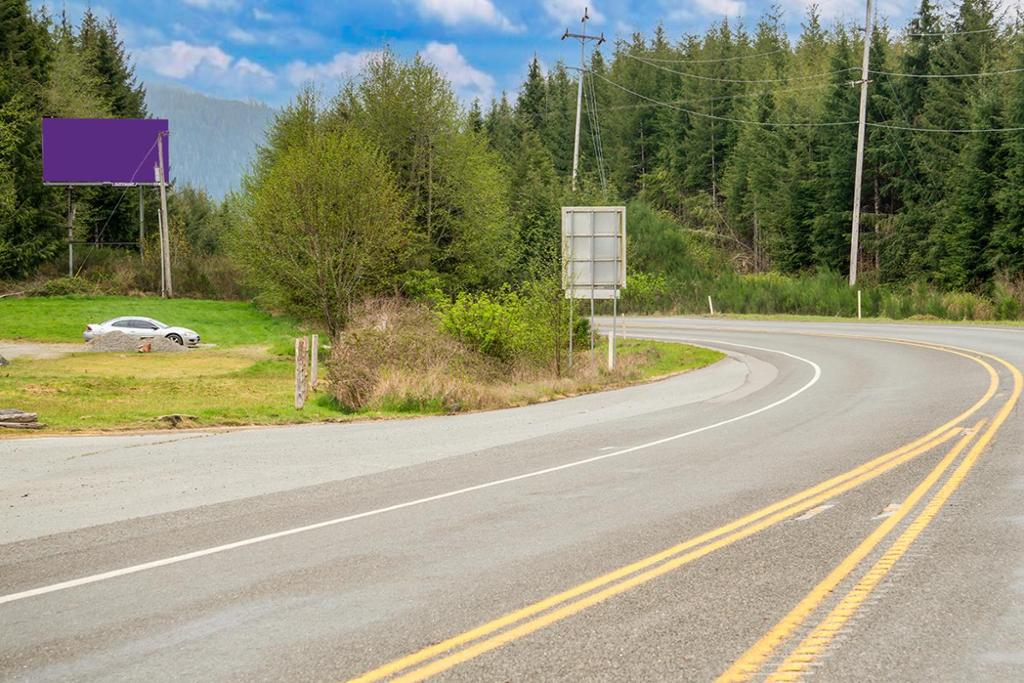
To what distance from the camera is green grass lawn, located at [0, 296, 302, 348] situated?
158 ft

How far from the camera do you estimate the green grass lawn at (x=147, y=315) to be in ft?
158

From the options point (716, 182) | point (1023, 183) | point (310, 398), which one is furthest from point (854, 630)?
point (716, 182)

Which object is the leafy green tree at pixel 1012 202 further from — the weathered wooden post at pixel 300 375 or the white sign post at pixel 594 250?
the weathered wooden post at pixel 300 375

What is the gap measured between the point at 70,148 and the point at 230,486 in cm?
5760

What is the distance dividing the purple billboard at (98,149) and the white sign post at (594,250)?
42.5 meters

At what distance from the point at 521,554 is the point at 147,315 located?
1864 inches

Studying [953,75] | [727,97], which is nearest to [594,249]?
[953,75]

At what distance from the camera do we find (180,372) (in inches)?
1337

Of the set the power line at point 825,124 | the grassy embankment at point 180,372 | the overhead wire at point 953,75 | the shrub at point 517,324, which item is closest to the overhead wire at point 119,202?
the grassy embankment at point 180,372

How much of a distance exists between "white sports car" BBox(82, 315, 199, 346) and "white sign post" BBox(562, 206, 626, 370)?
77.6 ft

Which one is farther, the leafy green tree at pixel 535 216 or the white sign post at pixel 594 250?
the leafy green tree at pixel 535 216

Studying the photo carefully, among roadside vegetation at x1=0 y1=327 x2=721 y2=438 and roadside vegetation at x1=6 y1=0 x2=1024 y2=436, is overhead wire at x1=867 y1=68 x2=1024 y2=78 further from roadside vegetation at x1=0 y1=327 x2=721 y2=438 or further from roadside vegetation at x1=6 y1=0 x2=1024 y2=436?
roadside vegetation at x1=0 y1=327 x2=721 y2=438

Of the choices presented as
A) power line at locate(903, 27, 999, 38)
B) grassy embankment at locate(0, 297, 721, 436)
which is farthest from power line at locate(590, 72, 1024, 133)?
grassy embankment at locate(0, 297, 721, 436)

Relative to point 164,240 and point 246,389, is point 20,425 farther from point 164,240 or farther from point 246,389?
point 164,240
